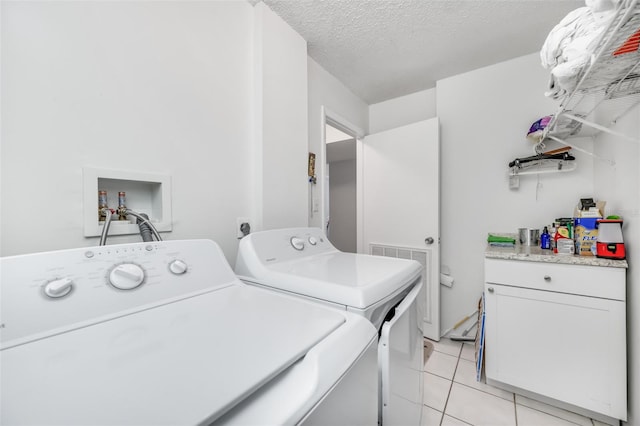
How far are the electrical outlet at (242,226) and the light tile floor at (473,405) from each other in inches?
57.8

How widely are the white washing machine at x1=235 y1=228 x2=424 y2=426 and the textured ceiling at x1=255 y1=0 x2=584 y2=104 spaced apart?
1396 mm

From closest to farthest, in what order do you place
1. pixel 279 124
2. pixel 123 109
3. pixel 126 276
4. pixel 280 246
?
pixel 126 276
pixel 123 109
pixel 280 246
pixel 279 124

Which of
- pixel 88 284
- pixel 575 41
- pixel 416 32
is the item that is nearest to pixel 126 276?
pixel 88 284

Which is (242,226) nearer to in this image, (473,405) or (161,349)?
(161,349)

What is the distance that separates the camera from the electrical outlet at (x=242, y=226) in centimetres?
141

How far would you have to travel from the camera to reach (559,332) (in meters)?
1.43

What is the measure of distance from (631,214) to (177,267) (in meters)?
2.11

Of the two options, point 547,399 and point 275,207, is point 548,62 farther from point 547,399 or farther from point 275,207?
point 547,399

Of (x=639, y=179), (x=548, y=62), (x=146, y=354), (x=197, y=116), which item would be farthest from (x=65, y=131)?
(x=639, y=179)

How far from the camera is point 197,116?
123cm

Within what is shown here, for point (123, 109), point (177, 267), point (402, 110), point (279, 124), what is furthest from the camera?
point (402, 110)

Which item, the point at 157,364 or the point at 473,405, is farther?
the point at 473,405

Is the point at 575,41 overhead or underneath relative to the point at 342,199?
overhead

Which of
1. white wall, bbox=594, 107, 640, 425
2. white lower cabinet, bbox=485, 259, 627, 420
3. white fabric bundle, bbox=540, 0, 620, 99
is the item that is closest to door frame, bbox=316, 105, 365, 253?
white lower cabinet, bbox=485, 259, 627, 420
